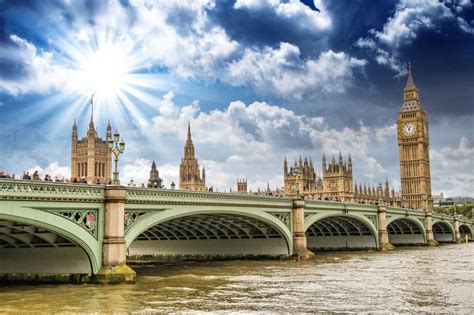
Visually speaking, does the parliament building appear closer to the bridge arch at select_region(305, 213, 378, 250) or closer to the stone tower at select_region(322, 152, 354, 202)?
the stone tower at select_region(322, 152, 354, 202)

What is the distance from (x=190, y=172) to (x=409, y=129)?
2527 inches

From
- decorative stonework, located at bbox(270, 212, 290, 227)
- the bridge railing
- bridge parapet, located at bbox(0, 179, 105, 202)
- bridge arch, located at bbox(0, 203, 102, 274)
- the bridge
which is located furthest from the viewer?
decorative stonework, located at bbox(270, 212, 290, 227)

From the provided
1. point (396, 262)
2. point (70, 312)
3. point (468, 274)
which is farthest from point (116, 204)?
point (396, 262)

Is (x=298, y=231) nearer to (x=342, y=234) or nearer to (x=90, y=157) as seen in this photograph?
(x=342, y=234)

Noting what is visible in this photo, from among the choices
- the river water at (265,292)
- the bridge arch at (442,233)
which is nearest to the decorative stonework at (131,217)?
the river water at (265,292)

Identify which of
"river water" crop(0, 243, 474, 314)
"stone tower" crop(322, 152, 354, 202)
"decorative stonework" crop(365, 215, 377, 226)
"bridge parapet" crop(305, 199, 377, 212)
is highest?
"stone tower" crop(322, 152, 354, 202)

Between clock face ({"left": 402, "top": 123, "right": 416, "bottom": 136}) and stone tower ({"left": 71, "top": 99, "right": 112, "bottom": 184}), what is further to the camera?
stone tower ({"left": 71, "top": 99, "right": 112, "bottom": 184})

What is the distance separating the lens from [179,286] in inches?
1231

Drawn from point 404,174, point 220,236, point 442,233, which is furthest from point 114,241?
point 404,174

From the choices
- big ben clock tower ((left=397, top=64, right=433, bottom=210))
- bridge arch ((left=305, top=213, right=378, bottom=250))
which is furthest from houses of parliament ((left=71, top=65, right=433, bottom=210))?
bridge arch ((left=305, top=213, right=378, bottom=250))

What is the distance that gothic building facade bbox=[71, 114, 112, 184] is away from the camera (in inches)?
6599

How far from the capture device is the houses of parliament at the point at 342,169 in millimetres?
144500

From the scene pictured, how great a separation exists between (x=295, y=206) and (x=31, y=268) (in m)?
23.3

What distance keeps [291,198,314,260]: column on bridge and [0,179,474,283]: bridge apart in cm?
8
